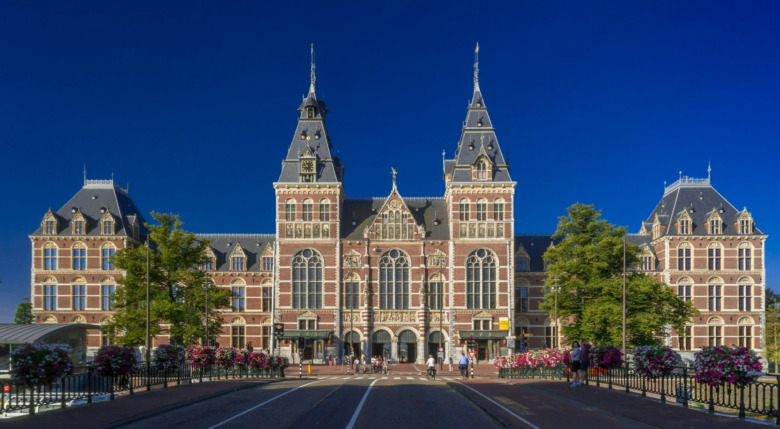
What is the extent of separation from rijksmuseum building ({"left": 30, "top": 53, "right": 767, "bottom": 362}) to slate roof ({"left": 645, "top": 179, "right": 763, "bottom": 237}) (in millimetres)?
138

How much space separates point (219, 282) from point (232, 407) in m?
47.1

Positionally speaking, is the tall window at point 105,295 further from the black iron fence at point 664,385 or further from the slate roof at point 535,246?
the slate roof at point 535,246

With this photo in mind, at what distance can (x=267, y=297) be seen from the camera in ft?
209

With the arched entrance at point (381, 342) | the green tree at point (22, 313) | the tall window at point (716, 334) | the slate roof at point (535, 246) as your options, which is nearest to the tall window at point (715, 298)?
the tall window at point (716, 334)

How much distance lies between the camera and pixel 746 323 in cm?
5788

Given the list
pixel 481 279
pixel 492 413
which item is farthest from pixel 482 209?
pixel 492 413

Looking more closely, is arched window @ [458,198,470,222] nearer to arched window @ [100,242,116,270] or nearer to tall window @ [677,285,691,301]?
tall window @ [677,285,691,301]

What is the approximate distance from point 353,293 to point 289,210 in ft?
34.0

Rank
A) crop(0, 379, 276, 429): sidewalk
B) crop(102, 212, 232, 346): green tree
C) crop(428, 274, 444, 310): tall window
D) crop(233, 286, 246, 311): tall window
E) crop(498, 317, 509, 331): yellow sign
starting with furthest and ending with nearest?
crop(233, 286, 246, 311): tall window, crop(428, 274, 444, 310): tall window, crop(498, 317, 509, 331): yellow sign, crop(102, 212, 232, 346): green tree, crop(0, 379, 276, 429): sidewalk

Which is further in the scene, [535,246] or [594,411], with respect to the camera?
[535,246]

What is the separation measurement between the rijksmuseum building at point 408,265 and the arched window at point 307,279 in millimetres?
98

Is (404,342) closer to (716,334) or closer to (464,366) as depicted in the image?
(464,366)

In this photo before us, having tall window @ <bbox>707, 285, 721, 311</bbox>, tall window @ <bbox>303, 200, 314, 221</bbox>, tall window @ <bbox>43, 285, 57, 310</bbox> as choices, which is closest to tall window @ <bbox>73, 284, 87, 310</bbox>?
tall window @ <bbox>43, 285, 57, 310</bbox>

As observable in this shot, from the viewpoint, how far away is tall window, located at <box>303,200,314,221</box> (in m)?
58.4
